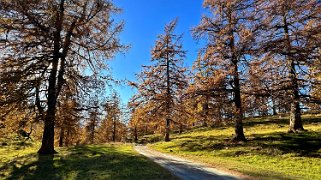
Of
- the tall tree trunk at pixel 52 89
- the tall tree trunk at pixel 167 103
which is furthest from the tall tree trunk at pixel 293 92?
the tall tree trunk at pixel 52 89

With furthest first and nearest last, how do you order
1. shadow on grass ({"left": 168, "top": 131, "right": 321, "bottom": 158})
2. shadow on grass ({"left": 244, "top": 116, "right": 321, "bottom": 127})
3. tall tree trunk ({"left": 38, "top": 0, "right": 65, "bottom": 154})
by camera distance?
1. shadow on grass ({"left": 244, "top": 116, "right": 321, "bottom": 127})
2. tall tree trunk ({"left": 38, "top": 0, "right": 65, "bottom": 154})
3. shadow on grass ({"left": 168, "top": 131, "right": 321, "bottom": 158})

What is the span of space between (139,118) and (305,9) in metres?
18.6

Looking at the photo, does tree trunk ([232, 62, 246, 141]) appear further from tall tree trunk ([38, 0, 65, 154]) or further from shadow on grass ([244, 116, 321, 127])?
tall tree trunk ([38, 0, 65, 154])

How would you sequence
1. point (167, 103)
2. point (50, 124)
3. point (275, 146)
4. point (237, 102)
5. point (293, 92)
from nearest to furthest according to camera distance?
point (50, 124) < point (275, 146) < point (293, 92) < point (237, 102) < point (167, 103)

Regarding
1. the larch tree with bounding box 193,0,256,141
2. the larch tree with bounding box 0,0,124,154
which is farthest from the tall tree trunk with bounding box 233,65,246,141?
the larch tree with bounding box 0,0,124,154

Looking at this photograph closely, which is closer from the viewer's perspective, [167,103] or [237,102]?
[237,102]

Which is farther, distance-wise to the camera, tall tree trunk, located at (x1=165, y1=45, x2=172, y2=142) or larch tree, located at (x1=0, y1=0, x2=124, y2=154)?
tall tree trunk, located at (x1=165, y1=45, x2=172, y2=142)

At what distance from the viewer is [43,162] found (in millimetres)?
16172

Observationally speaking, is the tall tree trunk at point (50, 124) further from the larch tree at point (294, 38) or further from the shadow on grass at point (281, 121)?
the shadow on grass at point (281, 121)

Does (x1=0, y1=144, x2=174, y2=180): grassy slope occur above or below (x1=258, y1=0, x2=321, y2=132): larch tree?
below

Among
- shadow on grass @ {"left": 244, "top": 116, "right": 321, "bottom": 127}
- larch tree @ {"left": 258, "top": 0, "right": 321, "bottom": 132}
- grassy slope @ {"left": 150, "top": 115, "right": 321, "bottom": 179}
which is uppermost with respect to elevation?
larch tree @ {"left": 258, "top": 0, "right": 321, "bottom": 132}

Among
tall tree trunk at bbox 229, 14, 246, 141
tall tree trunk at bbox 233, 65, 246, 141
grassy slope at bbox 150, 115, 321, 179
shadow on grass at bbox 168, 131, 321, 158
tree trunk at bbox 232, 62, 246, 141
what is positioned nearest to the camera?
grassy slope at bbox 150, 115, 321, 179

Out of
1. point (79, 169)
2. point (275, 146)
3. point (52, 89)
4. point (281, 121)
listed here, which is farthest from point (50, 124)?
point (281, 121)

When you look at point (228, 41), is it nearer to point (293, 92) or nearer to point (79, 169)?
point (293, 92)
